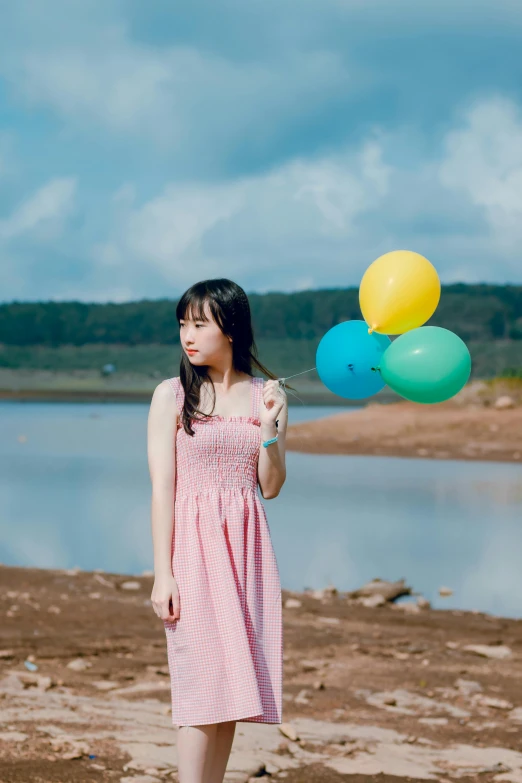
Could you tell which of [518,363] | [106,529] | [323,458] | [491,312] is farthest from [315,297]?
[106,529]

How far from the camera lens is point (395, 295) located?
348 centimetres

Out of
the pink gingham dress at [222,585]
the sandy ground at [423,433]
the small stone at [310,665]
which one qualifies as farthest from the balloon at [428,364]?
the sandy ground at [423,433]

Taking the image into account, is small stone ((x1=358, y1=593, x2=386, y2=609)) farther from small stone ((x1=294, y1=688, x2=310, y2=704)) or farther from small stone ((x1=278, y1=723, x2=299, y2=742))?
small stone ((x1=278, y1=723, x2=299, y2=742))

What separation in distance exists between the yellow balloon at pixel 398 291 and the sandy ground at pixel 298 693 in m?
1.82

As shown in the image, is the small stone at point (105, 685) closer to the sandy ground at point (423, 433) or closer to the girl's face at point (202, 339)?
the girl's face at point (202, 339)

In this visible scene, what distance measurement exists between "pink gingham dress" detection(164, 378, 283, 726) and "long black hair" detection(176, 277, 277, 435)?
0.04 meters

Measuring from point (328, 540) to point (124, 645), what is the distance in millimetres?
3931

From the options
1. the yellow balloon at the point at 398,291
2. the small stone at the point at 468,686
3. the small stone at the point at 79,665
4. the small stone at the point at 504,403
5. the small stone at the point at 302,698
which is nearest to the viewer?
the yellow balloon at the point at 398,291

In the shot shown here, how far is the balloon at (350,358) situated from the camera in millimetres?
3502

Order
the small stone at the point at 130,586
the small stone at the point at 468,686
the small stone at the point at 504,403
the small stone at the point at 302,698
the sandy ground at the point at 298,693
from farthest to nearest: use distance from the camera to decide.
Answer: the small stone at the point at 504,403, the small stone at the point at 130,586, the small stone at the point at 468,686, the small stone at the point at 302,698, the sandy ground at the point at 298,693

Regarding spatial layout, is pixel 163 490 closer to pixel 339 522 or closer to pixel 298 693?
pixel 298 693

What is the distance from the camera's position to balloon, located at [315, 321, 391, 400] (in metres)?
3.50

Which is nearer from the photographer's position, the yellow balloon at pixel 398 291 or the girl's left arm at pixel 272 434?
the girl's left arm at pixel 272 434

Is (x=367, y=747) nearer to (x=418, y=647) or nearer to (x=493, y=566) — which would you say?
(x=418, y=647)
